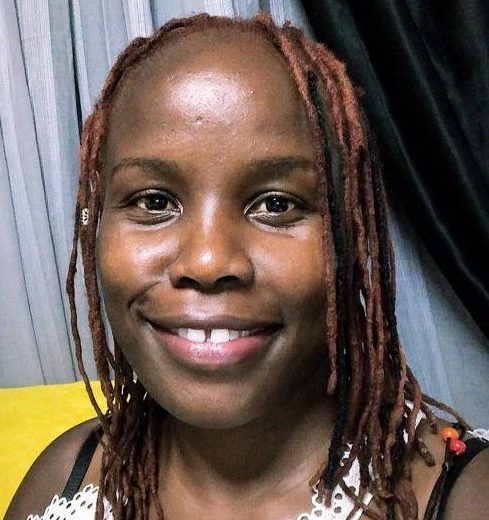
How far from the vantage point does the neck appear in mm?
744

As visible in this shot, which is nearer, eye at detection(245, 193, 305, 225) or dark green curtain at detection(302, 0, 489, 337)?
eye at detection(245, 193, 305, 225)

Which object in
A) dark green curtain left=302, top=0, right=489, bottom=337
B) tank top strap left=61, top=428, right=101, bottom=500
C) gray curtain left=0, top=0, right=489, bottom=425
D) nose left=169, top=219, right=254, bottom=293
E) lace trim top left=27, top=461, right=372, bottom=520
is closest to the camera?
nose left=169, top=219, right=254, bottom=293

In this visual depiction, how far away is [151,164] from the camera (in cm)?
66

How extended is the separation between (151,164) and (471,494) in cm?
43

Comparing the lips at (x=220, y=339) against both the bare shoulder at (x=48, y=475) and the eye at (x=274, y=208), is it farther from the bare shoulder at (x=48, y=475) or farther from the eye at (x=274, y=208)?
the bare shoulder at (x=48, y=475)

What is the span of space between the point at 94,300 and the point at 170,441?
0.62 ft

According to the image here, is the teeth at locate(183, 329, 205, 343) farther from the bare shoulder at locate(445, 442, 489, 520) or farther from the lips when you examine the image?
the bare shoulder at locate(445, 442, 489, 520)

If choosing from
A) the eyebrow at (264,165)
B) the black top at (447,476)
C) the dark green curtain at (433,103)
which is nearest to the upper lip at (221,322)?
the eyebrow at (264,165)

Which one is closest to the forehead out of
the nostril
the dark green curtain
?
the nostril

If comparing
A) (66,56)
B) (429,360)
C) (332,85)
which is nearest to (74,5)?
(66,56)

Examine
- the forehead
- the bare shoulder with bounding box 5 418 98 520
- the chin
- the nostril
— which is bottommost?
the bare shoulder with bounding box 5 418 98 520

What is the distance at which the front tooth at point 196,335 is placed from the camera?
0.64 metres

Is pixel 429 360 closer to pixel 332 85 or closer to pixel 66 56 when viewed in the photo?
pixel 332 85

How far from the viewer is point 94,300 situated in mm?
781
